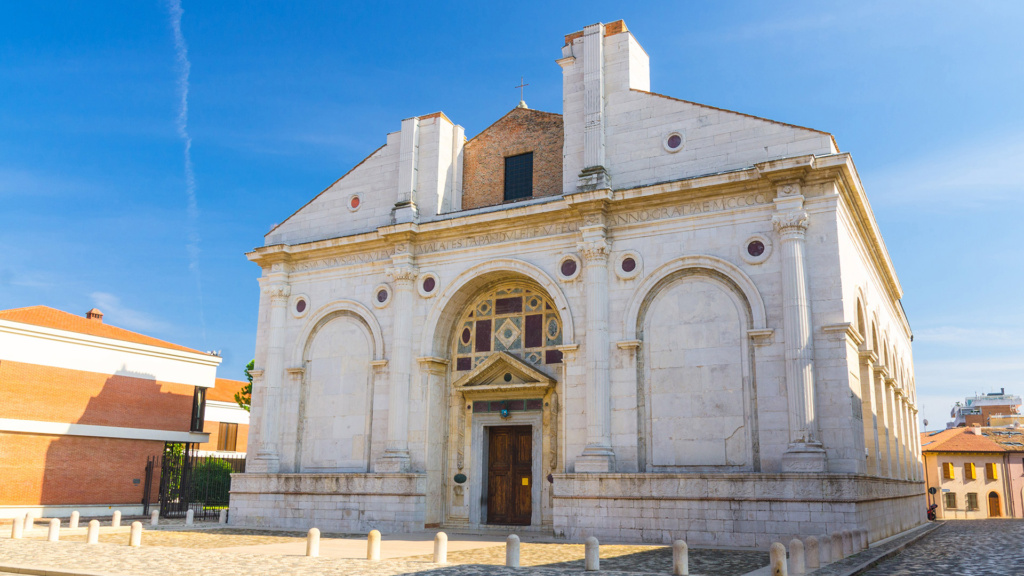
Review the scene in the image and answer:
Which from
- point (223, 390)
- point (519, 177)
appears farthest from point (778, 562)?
point (223, 390)

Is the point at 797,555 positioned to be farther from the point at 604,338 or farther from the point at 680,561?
the point at 604,338

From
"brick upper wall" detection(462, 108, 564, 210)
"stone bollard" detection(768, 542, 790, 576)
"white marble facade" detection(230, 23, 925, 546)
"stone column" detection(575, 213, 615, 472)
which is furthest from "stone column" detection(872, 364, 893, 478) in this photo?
"stone bollard" detection(768, 542, 790, 576)

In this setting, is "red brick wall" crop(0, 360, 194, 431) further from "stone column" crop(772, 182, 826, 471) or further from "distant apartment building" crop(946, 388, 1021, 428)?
"distant apartment building" crop(946, 388, 1021, 428)

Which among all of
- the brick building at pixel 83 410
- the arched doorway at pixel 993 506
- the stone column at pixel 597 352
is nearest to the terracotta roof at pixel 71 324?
the brick building at pixel 83 410

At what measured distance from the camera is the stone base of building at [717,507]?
15961 millimetres

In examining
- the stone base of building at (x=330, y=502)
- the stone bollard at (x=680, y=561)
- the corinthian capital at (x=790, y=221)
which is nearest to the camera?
A: the stone bollard at (x=680, y=561)

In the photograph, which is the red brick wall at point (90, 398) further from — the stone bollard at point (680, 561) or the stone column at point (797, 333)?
the stone column at point (797, 333)

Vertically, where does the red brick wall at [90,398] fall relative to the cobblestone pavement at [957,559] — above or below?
above

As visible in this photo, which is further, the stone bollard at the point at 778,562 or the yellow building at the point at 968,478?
the yellow building at the point at 968,478

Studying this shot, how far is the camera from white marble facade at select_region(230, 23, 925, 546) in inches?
679

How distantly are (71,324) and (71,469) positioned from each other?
→ 6.14 meters

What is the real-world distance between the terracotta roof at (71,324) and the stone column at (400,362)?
14134mm

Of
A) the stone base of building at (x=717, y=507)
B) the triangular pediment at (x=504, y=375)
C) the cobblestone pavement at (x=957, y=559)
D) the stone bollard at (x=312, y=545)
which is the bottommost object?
the cobblestone pavement at (x=957, y=559)

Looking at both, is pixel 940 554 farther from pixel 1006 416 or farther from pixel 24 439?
pixel 1006 416
